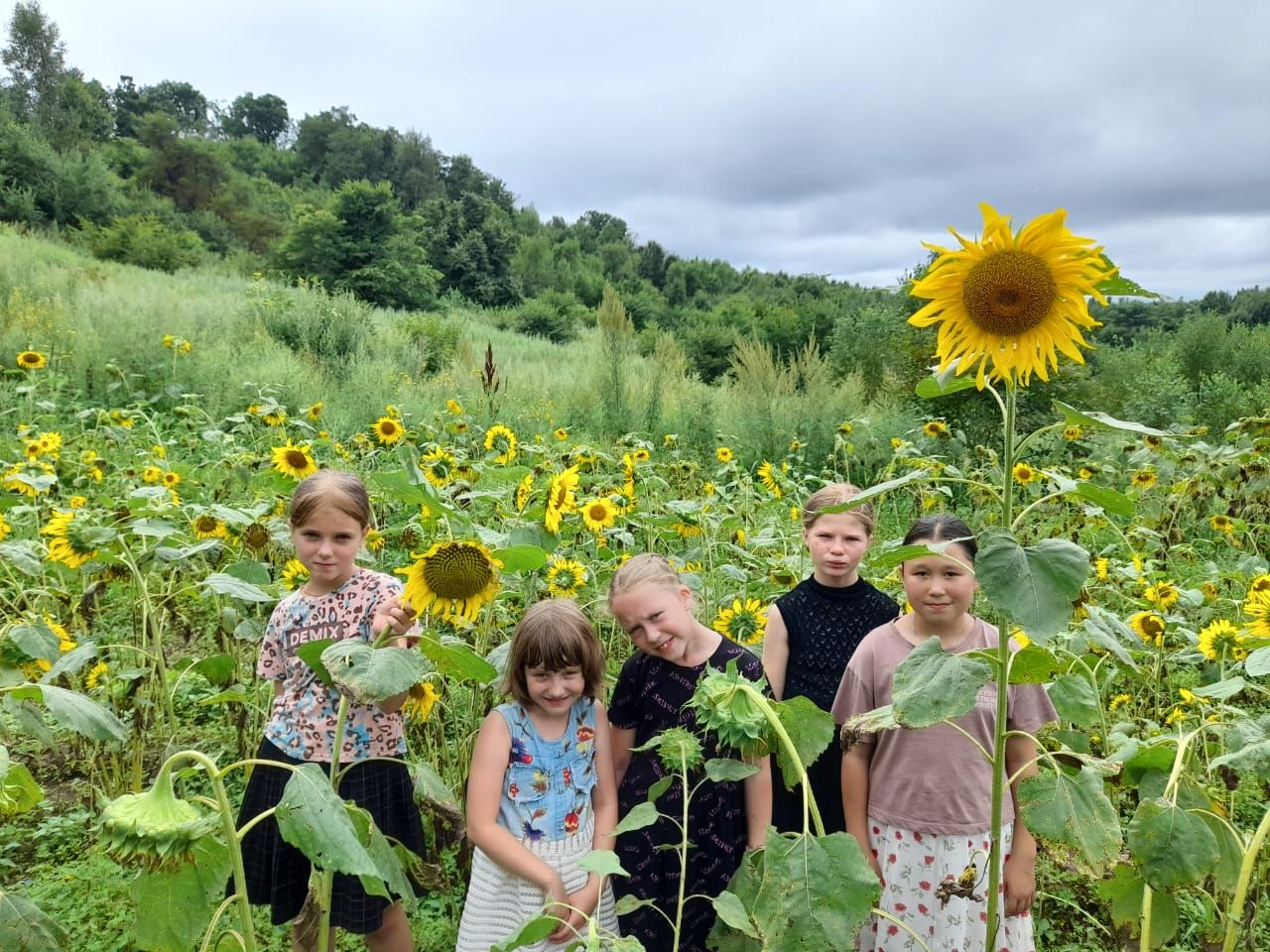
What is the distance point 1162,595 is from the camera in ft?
7.73

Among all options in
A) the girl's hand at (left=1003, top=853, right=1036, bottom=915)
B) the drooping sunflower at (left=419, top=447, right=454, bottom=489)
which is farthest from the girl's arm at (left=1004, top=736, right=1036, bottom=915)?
the drooping sunflower at (left=419, top=447, right=454, bottom=489)

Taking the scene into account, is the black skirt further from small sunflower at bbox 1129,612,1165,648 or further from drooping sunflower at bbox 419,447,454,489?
small sunflower at bbox 1129,612,1165,648

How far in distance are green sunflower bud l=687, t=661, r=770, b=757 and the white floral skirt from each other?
0.80 m

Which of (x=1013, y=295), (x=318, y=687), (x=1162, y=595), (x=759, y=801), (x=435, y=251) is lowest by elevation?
(x=759, y=801)

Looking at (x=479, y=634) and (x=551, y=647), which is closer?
(x=551, y=647)

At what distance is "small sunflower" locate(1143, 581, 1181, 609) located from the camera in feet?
7.59

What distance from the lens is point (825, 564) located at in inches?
70.1

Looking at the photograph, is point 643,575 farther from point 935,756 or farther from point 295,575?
point 295,575

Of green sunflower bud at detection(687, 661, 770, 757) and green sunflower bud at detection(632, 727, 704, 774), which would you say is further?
green sunflower bud at detection(632, 727, 704, 774)

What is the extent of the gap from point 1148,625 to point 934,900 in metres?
1.03

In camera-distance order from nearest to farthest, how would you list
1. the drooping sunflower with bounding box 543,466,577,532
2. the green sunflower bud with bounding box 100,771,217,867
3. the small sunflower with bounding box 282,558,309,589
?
the green sunflower bud with bounding box 100,771,217,867, the drooping sunflower with bounding box 543,466,577,532, the small sunflower with bounding box 282,558,309,589

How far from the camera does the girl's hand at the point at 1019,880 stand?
1415 millimetres

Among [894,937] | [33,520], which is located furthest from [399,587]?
[33,520]

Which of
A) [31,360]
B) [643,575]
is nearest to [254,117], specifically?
[31,360]
